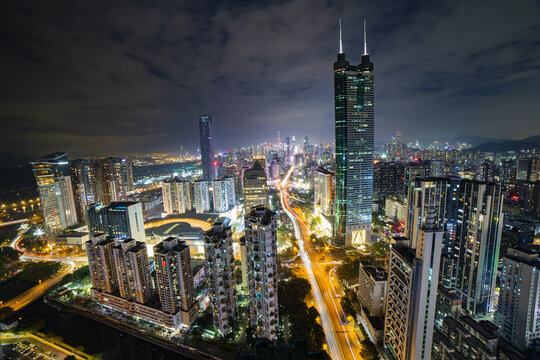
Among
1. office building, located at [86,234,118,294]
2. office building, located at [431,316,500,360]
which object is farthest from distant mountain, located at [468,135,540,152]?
office building, located at [86,234,118,294]

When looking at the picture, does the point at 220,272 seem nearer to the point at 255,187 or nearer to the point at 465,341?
the point at 465,341

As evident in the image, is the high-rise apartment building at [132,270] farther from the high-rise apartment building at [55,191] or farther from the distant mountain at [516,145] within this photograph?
the distant mountain at [516,145]

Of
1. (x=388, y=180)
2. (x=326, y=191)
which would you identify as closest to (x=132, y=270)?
(x=326, y=191)

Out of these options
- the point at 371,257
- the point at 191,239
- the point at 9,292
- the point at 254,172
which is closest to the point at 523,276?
the point at 371,257

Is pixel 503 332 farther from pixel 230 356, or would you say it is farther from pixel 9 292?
pixel 9 292

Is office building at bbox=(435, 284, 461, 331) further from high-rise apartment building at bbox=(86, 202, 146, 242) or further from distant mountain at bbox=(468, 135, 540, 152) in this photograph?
distant mountain at bbox=(468, 135, 540, 152)

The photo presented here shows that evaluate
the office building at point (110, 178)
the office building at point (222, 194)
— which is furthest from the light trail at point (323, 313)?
the office building at point (110, 178)

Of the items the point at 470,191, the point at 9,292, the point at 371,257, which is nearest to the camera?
the point at 470,191
